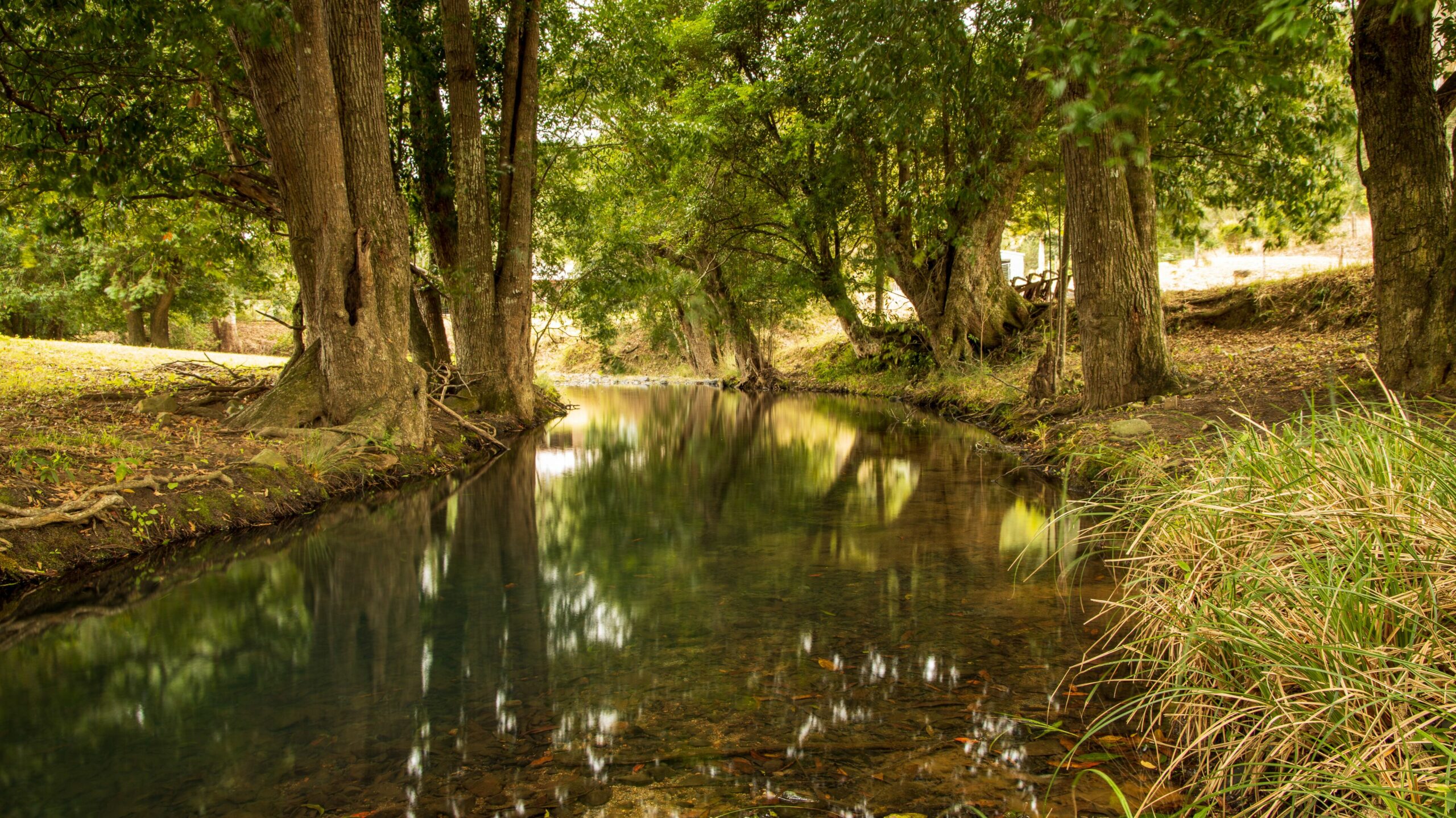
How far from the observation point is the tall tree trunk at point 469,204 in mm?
11438

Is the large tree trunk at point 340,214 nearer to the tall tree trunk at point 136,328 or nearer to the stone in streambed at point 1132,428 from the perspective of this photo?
the stone in streambed at point 1132,428

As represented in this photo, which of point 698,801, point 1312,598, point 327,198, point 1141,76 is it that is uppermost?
point 327,198

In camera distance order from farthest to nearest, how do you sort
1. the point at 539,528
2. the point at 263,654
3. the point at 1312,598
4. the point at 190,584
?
the point at 539,528
the point at 190,584
the point at 263,654
the point at 1312,598

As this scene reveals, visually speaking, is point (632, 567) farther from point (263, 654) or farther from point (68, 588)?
point (68, 588)

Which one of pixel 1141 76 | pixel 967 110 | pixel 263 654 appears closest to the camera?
pixel 1141 76

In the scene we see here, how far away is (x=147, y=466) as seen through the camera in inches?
242

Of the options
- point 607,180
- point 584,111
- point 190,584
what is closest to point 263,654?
point 190,584

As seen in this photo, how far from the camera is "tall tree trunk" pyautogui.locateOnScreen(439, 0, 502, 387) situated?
11.4 meters

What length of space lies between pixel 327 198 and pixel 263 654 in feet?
18.0

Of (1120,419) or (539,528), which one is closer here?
(539,528)

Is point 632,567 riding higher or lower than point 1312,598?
lower

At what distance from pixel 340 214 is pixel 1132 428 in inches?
319

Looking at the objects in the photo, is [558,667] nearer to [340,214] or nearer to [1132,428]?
[1132,428]

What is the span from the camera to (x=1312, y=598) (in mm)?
2553
